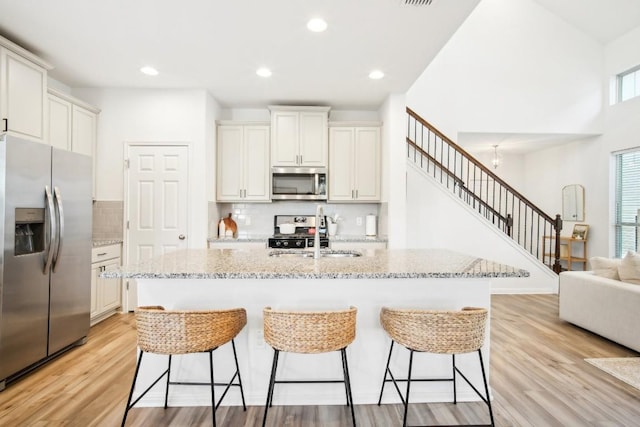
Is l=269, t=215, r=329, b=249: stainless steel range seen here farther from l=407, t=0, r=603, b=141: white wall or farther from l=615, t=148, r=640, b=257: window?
l=615, t=148, r=640, b=257: window

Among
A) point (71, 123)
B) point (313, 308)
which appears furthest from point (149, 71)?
point (313, 308)

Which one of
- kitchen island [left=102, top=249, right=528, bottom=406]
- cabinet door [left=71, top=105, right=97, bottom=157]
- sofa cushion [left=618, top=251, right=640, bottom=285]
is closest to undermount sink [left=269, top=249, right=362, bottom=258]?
kitchen island [left=102, top=249, right=528, bottom=406]

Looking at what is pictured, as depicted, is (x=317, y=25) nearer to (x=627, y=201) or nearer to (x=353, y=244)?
(x=353, y=244)

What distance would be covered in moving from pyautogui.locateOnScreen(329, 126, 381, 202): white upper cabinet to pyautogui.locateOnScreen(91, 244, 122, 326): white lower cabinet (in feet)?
9.10

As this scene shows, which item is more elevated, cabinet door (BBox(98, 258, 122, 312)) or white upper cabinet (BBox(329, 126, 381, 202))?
white upper cabinet (BBox(329, 126, 381, 202))

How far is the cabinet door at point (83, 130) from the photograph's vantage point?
3938mm

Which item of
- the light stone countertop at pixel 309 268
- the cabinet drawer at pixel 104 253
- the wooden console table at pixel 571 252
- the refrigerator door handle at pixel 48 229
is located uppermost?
the refrigerator door handle at pixel 48 229

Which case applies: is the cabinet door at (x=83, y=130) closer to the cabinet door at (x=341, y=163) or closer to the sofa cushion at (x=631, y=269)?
the cabinet door at (x=341, y=163)

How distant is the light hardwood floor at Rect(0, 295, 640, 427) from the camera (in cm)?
211

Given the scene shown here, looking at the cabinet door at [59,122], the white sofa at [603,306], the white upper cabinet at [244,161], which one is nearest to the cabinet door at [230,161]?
the white upper cabinet at [244,161]

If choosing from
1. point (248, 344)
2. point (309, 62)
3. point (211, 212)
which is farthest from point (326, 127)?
point (248, 344)

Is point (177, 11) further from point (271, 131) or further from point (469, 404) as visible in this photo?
point (469, 404)

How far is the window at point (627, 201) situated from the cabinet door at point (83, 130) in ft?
25.7

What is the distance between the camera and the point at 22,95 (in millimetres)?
3125
